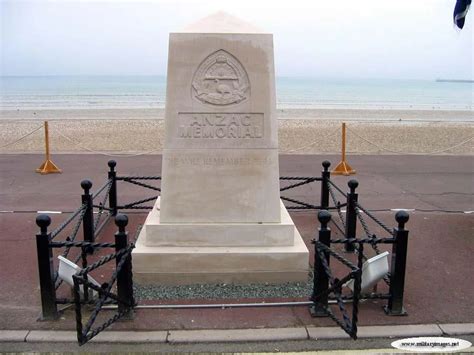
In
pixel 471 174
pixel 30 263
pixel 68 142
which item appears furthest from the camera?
pixel 68 142

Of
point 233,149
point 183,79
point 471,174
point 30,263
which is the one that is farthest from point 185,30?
point 471,174

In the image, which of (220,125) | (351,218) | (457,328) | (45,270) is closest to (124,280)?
(45,270)

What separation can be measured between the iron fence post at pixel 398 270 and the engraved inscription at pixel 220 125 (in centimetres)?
188

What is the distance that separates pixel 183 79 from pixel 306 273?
2.61 m

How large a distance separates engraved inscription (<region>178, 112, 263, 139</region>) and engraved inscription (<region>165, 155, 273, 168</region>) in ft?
0.80

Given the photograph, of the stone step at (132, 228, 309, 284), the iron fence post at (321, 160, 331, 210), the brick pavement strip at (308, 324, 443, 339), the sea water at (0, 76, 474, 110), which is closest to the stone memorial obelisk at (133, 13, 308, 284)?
the stone step at (132, 228, 309, 284)

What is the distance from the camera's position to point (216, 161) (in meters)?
5.74

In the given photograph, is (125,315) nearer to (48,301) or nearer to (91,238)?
(48,301)

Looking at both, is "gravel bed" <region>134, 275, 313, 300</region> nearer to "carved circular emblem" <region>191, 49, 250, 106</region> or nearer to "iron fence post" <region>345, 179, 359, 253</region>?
"iron fence post" <region>345, 179, 359, 253</region>

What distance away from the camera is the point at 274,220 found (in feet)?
19.1

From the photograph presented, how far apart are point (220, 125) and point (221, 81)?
1.63 feet

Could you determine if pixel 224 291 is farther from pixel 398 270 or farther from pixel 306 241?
pixel 306 241

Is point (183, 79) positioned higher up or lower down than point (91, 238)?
higher up

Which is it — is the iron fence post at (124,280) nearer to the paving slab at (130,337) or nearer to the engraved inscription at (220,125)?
the paving slab at (130,337)
